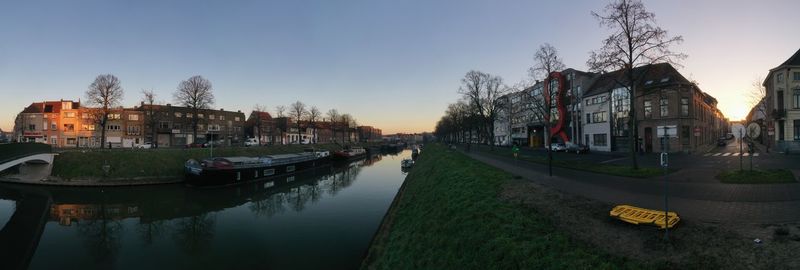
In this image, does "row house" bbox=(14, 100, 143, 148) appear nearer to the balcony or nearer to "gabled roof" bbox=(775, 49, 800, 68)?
the balcony

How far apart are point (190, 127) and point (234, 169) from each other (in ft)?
171

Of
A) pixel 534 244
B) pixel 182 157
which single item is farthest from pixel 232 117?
pixel 534 244

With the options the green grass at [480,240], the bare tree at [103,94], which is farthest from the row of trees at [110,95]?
the green grass at [480,240]

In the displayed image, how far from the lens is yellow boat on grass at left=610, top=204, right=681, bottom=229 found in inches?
311

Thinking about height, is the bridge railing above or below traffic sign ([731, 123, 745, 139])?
below

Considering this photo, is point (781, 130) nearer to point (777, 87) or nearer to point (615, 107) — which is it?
point (777, 87)

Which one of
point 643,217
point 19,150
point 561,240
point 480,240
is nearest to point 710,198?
point 643,217

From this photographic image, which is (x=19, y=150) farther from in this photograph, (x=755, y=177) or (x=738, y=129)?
(x=755, y=177)

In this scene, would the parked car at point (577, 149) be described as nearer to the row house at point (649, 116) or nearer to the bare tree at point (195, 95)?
the row house at point (649, 116)

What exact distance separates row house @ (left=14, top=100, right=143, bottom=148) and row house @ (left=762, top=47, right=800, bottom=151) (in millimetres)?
99430

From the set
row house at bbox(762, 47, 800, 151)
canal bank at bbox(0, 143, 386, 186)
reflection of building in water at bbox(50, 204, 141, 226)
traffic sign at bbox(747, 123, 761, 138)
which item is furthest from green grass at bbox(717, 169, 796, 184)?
canal bank at bbox(0, 143, 386, 186)

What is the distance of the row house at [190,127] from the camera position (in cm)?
7206

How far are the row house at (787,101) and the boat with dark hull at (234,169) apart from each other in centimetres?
5640

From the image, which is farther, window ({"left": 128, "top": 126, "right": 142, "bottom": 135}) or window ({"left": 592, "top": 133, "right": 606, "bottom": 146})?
window ({"left": 128, "top": 126, "right": 142, "bottom": 135})
